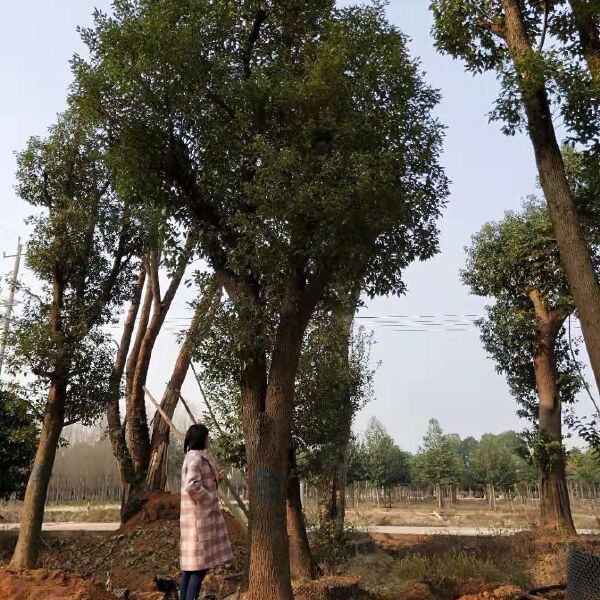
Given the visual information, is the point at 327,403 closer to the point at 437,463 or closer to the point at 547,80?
the point at 547,80

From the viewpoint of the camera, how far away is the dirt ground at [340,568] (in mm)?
7637

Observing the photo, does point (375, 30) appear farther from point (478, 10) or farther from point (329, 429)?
point (329, 429)

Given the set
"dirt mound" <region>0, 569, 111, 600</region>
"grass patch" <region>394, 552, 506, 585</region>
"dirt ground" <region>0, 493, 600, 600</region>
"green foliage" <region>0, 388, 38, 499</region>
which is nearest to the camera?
"dirt mound" <region>0, 569, 111, 600</region>

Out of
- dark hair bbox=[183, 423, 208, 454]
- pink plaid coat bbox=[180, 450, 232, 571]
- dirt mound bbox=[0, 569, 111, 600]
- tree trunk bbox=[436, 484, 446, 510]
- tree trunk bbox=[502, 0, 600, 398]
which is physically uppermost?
tree trunk bbox=[502, 0, 600, 398]

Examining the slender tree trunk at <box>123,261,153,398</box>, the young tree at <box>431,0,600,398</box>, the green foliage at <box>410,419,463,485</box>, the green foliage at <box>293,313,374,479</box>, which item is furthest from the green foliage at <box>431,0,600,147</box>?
the green foliage at <box>410,419,463,485</box>

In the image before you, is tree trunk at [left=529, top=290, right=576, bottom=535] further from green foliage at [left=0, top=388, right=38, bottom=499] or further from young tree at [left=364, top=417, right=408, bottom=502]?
young tree at [left=364, top=417, right=408, bottom=502]

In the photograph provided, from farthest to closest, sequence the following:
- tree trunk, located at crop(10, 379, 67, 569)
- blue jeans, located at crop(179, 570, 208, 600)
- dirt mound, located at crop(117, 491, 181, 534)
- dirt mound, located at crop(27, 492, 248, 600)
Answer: dirt mound, located at crop(117, 491, 181, 534)
tree trunk, located at crop(10, 379, 67, 569)
dirt mound, located at crop(27, 492, 248, 600)
blue jeans, located at crop(179, 570, 208, 600)

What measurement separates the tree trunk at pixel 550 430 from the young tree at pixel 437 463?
25.7m

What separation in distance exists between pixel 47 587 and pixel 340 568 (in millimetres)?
5170

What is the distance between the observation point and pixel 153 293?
16.0m

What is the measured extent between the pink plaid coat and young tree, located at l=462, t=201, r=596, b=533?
35.9 feet

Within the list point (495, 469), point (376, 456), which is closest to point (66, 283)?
point (376, 456)

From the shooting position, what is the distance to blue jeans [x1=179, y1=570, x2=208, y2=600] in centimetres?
558

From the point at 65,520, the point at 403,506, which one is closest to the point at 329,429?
the point at 65,520
